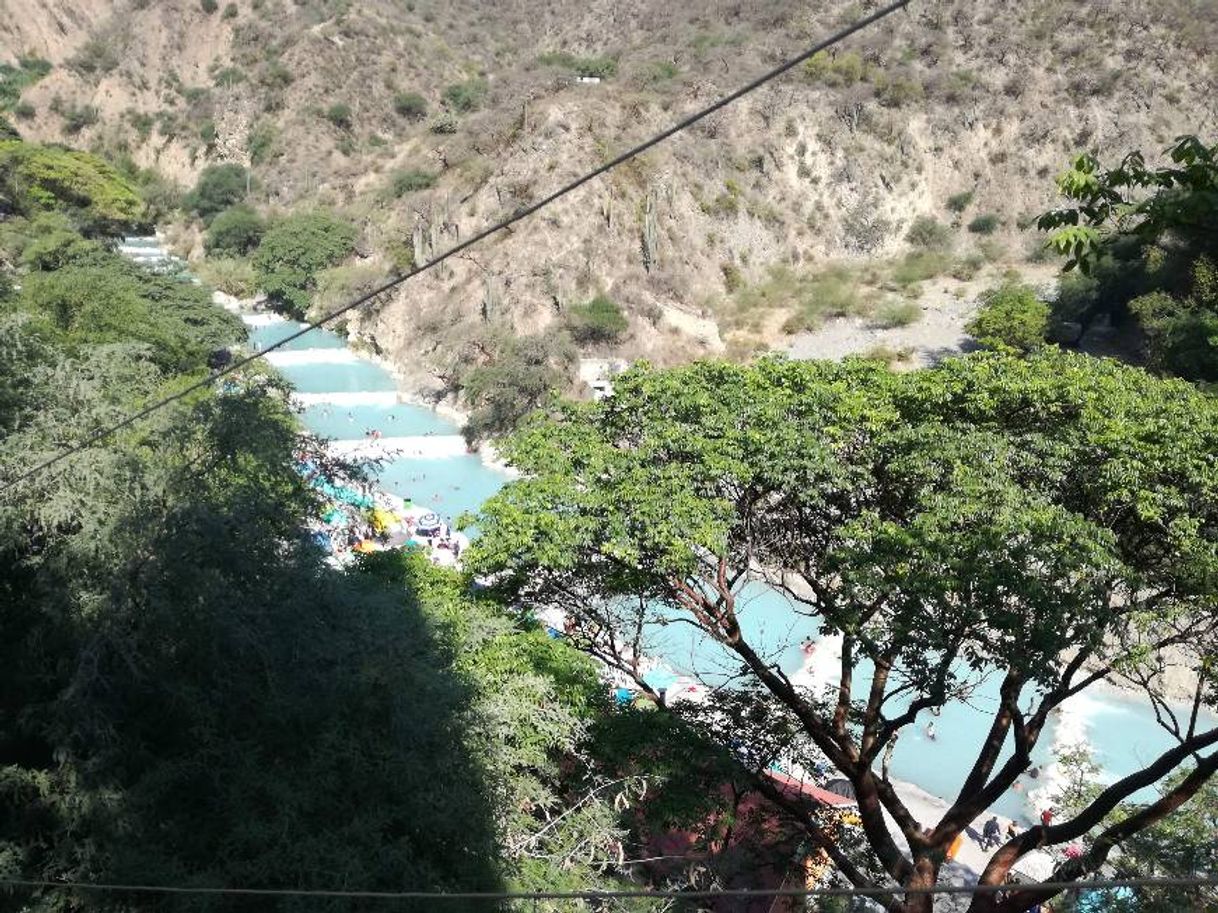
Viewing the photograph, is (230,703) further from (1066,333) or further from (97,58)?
(97,58)

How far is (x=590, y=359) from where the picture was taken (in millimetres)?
29703

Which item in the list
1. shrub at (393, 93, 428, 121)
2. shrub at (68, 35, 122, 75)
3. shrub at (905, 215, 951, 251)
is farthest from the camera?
shrub at (68, 35, 122, 75)

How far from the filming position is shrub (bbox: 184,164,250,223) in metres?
48.3

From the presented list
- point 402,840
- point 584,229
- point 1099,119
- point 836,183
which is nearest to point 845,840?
point 402,840

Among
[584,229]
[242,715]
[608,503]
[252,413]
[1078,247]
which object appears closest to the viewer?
[1078,247]

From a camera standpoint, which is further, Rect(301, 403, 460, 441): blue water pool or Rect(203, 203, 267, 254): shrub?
Rect(203, 203, 267, 254): shrub

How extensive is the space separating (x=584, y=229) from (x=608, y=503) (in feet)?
90.3

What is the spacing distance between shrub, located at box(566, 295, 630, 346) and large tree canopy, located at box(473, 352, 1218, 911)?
21251 mm

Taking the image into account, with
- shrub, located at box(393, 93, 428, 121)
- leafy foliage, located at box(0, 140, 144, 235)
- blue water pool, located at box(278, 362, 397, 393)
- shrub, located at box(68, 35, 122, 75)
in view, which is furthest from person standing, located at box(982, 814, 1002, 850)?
shrub, located at box(68, 35, 122, 75)

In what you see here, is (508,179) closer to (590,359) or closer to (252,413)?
(590,359)

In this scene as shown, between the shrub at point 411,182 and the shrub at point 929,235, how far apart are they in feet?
70.3

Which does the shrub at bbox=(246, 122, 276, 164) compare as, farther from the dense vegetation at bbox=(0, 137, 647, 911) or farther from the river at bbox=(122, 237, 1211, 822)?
the dense vegetation at bbox=(0, 137, 647, 911)

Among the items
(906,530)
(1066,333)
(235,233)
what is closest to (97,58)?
(235,233)

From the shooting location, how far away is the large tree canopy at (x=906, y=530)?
5.86 meters
